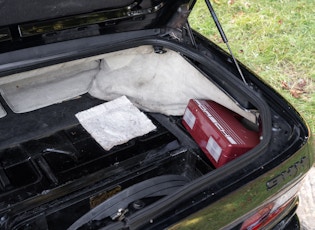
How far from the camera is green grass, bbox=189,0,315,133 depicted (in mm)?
3238

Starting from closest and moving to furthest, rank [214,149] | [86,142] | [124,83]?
1. [214,149]
2. [86,142]
3. [124,83]

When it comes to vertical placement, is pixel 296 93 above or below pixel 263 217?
below

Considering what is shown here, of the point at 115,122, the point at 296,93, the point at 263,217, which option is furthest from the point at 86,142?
the point at 296,93

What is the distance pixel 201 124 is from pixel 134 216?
2.12ft

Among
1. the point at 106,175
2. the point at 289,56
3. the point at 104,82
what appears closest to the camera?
the point at 106,175

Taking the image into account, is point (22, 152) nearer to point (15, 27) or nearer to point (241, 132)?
point (15, 27)

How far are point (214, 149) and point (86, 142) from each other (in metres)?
0.51

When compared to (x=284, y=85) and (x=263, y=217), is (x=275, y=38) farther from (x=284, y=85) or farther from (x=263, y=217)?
(x=263, y=217)

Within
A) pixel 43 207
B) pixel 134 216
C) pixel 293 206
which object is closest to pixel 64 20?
pixel 43 207

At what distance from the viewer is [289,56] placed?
349cm

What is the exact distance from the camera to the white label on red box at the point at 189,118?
1.71m

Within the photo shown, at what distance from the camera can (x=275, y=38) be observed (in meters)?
3.69

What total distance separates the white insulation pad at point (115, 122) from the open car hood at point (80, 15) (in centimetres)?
39

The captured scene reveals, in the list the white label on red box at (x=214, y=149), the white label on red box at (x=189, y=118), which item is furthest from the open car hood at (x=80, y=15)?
the white label on red box at (x=214, y=149)
